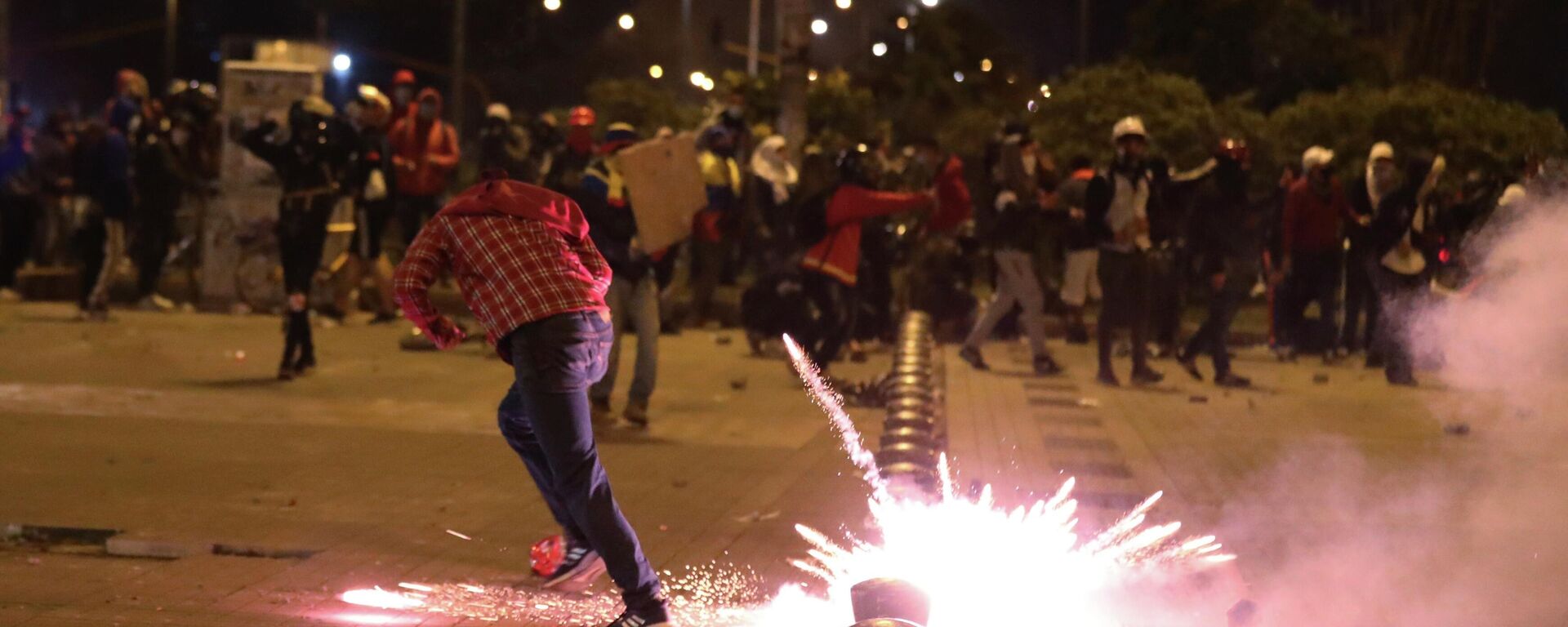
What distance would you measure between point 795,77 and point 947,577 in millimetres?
10501

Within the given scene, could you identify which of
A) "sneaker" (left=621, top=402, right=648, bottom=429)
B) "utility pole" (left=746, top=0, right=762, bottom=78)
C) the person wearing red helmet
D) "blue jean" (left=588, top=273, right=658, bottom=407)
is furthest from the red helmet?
"utility pole" (left=746, top=0, right=762, bottom=78)

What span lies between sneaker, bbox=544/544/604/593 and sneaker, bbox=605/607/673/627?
2.52 ft

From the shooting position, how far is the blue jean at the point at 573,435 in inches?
220

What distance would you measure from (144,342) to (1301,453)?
8.85 m

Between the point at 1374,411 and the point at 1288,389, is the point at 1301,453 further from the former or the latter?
the point at 1288,389

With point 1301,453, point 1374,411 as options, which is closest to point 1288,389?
point 1374,411

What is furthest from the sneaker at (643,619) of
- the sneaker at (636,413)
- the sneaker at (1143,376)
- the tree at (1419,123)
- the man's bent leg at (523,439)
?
the tree at (1419,123)

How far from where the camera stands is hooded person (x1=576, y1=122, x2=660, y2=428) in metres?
9.92

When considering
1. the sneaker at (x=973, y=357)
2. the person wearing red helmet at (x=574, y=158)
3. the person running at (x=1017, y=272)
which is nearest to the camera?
the person wearing red helmet at (x=574, y=158)

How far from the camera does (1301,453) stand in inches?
408

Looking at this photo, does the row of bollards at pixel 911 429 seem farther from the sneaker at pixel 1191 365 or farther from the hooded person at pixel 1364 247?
the hooded person at pixel 1364 247

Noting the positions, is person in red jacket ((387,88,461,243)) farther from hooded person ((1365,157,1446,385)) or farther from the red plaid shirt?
the red plaid shirt

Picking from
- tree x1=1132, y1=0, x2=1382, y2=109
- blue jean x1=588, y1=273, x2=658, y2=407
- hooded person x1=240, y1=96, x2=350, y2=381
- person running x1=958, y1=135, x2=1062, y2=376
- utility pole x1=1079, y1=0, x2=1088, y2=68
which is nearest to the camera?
blue jean x1=588, y1=273, x2=658, y2=407

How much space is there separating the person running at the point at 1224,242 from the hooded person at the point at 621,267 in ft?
16.7
